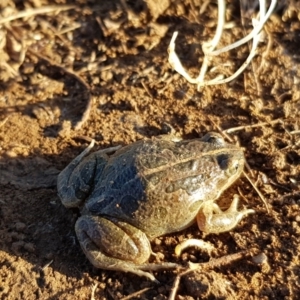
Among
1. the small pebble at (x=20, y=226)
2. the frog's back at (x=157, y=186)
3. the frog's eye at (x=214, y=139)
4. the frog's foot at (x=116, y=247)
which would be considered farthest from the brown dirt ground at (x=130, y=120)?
the frog's eye at (x=214, y=139)

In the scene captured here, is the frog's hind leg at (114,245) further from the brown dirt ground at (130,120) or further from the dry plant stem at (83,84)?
the dry plant stem at (83,84)

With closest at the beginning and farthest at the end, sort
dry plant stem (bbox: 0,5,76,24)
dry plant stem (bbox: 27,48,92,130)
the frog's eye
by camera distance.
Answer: the frog's eye
dry plant stem (bbox: 27,48,92,130)
dry plant stem (bbox: 0,5,76,24)

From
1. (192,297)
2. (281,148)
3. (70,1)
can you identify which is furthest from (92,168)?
(70,1)

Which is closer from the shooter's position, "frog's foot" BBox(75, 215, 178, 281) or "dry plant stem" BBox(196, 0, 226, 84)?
"frog's foot" BBox(75, 215, 178, 281)

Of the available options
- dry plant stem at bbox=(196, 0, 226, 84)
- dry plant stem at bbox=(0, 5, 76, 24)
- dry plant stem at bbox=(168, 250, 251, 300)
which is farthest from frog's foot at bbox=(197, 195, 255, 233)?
dry plant stem at bbox=(0, 5, 76, 24)

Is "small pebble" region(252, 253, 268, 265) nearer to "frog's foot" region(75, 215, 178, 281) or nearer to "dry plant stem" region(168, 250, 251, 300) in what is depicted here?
"dry plant stem" region(168, 250, 251, 300)

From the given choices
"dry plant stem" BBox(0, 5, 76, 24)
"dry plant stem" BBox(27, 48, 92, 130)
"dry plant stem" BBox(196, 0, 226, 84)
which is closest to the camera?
"dry plant stem" BBox(196, 0, 226, 84)

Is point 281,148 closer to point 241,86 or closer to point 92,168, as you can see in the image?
point 241,86
